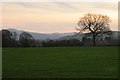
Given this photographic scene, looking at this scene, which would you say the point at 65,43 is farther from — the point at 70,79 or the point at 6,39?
the point at 70,79

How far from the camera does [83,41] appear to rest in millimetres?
61312

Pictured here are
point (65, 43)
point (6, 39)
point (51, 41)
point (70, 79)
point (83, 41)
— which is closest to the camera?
point (70, 79)

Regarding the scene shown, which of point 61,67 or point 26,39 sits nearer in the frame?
point 61,67

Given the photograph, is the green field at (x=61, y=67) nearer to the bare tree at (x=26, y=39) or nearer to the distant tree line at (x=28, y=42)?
the distant tree line at (x=28, y=42)

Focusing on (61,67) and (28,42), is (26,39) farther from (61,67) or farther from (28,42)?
(61,67)

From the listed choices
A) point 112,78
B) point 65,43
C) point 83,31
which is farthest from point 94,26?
point 112,78

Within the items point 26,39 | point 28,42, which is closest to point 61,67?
point 26,39

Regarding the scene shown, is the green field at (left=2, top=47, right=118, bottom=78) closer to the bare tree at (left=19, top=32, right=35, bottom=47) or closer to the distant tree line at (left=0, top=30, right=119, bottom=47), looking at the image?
the distant tree line at (left=0, top=30, right=119, bottom=47)

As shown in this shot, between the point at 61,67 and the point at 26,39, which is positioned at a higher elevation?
the point at 26,39

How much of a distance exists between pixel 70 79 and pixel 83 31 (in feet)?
209

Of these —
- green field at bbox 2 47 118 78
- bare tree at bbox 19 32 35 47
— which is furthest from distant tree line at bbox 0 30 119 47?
green field at bbox 2 47 118 78

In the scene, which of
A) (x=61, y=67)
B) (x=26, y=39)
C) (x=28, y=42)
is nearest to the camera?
(x=61, y=67)

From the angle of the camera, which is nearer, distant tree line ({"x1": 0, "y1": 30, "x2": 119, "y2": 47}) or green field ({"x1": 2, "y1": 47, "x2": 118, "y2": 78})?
green field ({"x1": 2, "y1": 47, "x2": 118, "y2": 78})

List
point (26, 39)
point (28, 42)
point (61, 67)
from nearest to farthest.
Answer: point (61, 67), point (26, 39), point (28, 42)
